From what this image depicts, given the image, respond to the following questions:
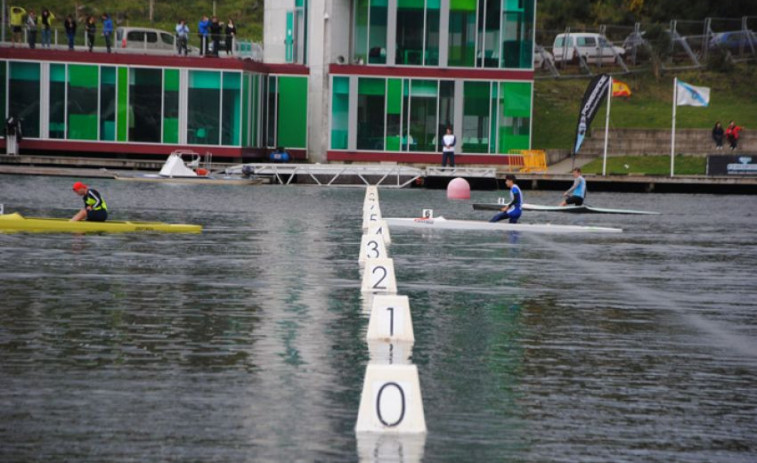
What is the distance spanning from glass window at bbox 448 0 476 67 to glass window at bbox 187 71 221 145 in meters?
11.4

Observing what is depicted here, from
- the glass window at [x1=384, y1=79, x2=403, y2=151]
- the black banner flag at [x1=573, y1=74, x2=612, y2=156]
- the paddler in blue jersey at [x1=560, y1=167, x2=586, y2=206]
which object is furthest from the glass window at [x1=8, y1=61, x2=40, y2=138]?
the paddler in blue jersey at [x1=560, y1=167, x2=586, y2=206]

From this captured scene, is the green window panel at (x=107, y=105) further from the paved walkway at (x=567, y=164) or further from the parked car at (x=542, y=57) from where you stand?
the parked car at (x=542, y=57)

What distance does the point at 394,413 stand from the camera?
12531 millimetres

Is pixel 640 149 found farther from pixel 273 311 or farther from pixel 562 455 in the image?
pixel 562 455

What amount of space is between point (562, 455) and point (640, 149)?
58.4m

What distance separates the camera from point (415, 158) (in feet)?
221

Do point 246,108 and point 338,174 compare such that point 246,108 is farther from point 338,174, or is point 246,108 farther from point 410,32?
point 338,174

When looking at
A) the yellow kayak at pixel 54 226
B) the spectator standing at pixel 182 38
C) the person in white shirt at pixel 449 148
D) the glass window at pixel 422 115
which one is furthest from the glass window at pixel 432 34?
the yellow kayak at pixel 54 226

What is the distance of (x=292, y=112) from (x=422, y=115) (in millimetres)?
6753

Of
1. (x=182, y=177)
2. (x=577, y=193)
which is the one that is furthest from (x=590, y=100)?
(x=182, y=177)

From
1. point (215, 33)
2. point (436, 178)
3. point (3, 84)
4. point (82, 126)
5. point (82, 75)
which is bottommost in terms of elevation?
point (436, 178)

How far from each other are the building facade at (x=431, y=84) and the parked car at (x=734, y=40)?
18714 mm

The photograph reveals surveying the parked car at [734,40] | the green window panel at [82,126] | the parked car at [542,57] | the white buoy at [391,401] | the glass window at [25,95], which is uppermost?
the parked car at [734,40]

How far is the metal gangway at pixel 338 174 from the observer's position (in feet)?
198
